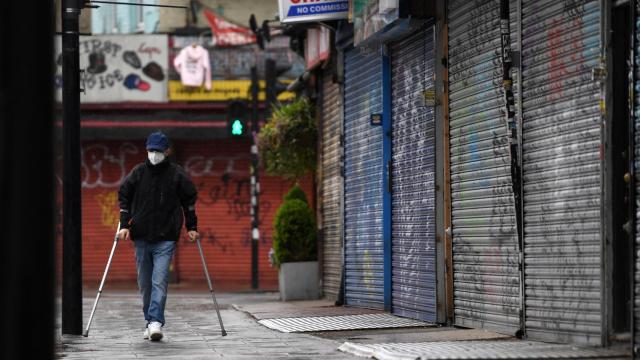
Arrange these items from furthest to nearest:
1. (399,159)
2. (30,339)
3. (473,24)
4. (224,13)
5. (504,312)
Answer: (224,13)
(399,159)
(473,24)
(504,312)
(30,339)

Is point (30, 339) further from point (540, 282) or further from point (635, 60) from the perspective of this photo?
point (540, 282)

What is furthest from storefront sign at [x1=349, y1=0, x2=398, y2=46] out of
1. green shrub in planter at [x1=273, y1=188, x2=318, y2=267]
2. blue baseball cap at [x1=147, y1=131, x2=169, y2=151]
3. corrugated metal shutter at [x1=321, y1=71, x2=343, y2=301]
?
green shrub in planter at [x1=273, y1=188, x2=318, y2=267]

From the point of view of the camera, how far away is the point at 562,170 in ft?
30.5

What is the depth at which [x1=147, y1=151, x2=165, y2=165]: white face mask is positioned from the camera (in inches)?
469

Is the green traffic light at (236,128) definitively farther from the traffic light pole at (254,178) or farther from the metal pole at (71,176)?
the metal pole at (71,176)

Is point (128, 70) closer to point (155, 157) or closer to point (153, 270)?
point (155, 157)

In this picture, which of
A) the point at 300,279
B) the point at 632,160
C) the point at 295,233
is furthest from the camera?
the point at 295,233

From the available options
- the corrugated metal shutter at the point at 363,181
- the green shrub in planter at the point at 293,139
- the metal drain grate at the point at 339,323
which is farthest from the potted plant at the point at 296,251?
the metal drain grate at the point at 339,323

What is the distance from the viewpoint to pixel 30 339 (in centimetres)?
284

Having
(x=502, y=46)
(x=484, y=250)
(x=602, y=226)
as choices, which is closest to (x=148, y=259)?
(x=484, y=250)

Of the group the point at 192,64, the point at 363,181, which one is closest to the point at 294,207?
the point at 363,181

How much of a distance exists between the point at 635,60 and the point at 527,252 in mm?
2293

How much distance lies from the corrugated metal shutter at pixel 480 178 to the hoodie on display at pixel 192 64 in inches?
668

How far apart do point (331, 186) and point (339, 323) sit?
5447 mm
